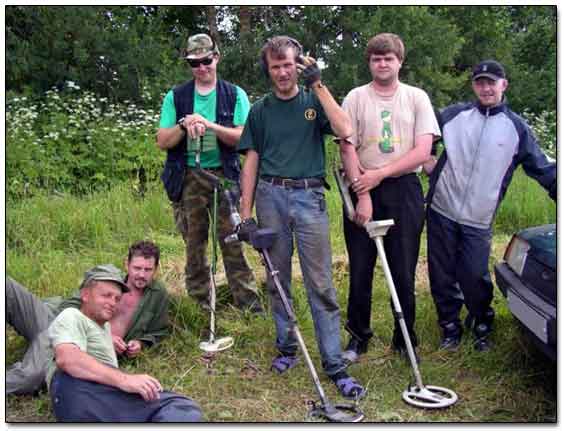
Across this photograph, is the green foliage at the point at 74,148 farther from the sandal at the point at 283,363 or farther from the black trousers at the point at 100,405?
the black trousers at the point at 100,405

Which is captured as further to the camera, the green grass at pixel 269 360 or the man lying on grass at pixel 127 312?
the man lying on grass at pixel 127 312

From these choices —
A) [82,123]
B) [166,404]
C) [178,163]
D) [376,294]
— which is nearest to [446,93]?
[82,123]

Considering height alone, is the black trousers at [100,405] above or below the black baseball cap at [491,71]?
below

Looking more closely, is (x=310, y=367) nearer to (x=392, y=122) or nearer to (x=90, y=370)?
(x=90, y=370)

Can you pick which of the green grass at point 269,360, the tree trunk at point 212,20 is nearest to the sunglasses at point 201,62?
the green grass at point 269,360

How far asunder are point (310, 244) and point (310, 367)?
66 cm

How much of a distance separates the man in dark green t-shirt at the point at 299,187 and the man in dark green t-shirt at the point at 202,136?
→ 572 millimetres

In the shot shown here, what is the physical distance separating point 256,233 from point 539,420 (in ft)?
5.92

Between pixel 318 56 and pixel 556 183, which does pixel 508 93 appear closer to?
pixel 318 56

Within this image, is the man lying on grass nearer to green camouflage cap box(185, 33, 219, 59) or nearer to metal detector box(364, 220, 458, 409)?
green camouflage cap box(185, 33, 219, 59)

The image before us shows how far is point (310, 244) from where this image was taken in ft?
11.6

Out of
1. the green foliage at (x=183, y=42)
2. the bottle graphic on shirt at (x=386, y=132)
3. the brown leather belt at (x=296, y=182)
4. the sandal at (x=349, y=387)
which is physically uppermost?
the green foliage at (x=183, y=42)

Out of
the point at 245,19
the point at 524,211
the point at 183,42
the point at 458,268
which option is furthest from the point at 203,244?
the point at 245,19

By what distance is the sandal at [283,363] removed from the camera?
12.6 feet
